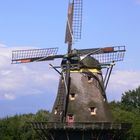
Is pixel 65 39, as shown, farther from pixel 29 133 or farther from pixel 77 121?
pixel 29 133

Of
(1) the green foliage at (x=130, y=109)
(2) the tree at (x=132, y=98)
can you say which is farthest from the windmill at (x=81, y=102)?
(2) the tree at (x=132, y=98)

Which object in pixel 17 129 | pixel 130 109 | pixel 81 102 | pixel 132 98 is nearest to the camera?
pixel 81 102

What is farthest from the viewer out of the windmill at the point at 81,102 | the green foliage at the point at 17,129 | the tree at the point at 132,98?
the tree at the point at 132,98

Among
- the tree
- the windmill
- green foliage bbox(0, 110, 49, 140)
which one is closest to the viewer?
the windmill

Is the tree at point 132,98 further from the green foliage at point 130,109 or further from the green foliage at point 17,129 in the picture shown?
the green foliage at point 17,129

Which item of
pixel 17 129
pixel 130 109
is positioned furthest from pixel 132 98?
pixel 17 129

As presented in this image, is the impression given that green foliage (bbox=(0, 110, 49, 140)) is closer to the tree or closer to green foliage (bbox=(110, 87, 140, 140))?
green foliage (bbox=(110, 87, 140, 140))

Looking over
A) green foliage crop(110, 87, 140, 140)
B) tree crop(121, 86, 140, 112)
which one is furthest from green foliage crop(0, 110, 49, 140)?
tree crop(121, 86, 140, 112)

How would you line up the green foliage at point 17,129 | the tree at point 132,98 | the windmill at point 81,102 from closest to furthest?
the windmill at point 81,102 → the green foliage at point 17,129 → the tree at point 132,98

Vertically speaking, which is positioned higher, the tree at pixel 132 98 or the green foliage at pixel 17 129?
the tree at pixel 132 98

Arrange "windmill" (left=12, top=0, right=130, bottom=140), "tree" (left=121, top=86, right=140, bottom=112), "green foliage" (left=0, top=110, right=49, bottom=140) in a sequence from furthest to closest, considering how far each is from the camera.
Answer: "tree" (left=121, top=86, right=140, bottom=112)
"green foliage" (left=0, top=110, right=49, bottom=140)
"windmill" (left=12, top=0, right=130, bottom=140)

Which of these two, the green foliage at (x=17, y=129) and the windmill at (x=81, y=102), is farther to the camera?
the green foliage at (x=17, y=129)

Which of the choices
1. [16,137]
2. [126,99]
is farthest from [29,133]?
[126,99]

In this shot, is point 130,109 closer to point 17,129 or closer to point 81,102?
point 17,129
